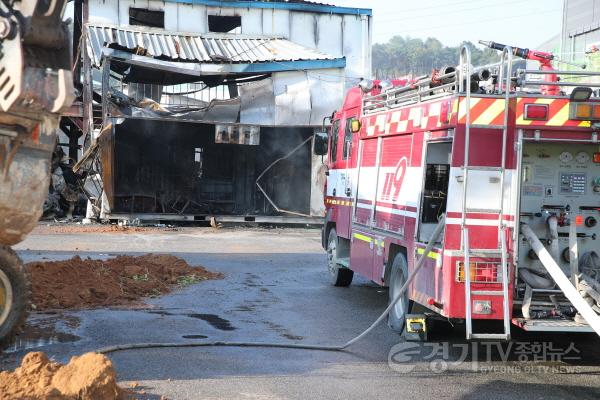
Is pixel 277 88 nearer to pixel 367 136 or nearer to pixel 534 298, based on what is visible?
pixel 367 136

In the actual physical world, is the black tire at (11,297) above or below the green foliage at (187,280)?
above

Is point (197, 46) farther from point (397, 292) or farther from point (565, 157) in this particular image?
point (565, 157)

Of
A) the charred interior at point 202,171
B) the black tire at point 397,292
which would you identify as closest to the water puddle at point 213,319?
the black tire at point 397,292

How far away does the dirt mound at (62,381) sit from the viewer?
5.55 metres

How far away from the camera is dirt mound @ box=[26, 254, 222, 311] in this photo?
36.1ft

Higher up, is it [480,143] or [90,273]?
[480,143]

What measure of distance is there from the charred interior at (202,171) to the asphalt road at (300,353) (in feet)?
43.1

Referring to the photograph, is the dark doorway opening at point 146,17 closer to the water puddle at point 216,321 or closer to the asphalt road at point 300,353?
the asphalt road at point 300,353

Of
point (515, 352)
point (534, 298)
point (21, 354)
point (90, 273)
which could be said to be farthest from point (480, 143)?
point (90, 273)

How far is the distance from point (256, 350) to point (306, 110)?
2085 cm

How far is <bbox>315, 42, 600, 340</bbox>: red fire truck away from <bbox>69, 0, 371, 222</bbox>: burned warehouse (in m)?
16.6

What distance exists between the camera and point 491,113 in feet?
26.2

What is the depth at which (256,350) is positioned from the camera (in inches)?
333

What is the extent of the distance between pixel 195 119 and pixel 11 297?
65.0 ft
